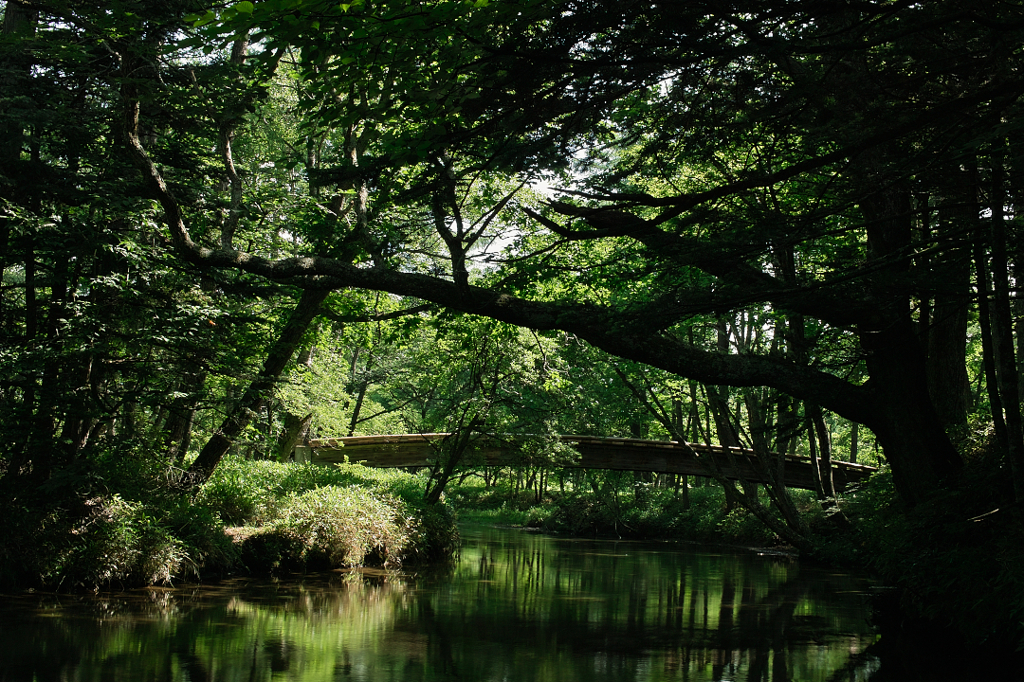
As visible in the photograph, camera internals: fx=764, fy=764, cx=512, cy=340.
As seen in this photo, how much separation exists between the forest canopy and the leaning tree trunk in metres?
0.05

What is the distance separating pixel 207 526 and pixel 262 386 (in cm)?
200

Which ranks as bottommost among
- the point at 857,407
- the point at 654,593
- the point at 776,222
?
the point at 654,593

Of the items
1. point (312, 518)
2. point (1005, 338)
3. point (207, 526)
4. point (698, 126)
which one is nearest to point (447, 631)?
point (207, 526)

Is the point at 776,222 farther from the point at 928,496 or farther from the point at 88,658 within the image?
the point at 88,658

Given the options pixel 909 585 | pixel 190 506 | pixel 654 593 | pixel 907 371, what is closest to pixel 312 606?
pixel 190 506

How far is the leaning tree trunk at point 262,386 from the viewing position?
10.4 metres

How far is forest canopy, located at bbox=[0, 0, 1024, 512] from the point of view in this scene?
415cm

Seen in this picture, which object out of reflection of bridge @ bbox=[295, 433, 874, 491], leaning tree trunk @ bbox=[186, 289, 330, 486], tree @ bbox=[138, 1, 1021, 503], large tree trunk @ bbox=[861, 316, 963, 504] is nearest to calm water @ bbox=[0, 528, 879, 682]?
large tree trunk @ bbox=[861, 316, 963, 504]

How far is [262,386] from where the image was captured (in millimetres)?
10711

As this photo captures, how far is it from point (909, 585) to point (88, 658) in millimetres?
6865

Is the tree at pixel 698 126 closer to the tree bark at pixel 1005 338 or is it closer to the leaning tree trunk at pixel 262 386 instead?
the tree bark at pixel 1005 338

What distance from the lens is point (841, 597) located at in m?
10.9

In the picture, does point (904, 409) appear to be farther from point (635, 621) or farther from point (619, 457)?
point (619, 457)

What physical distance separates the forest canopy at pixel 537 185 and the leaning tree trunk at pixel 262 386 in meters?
0.05
